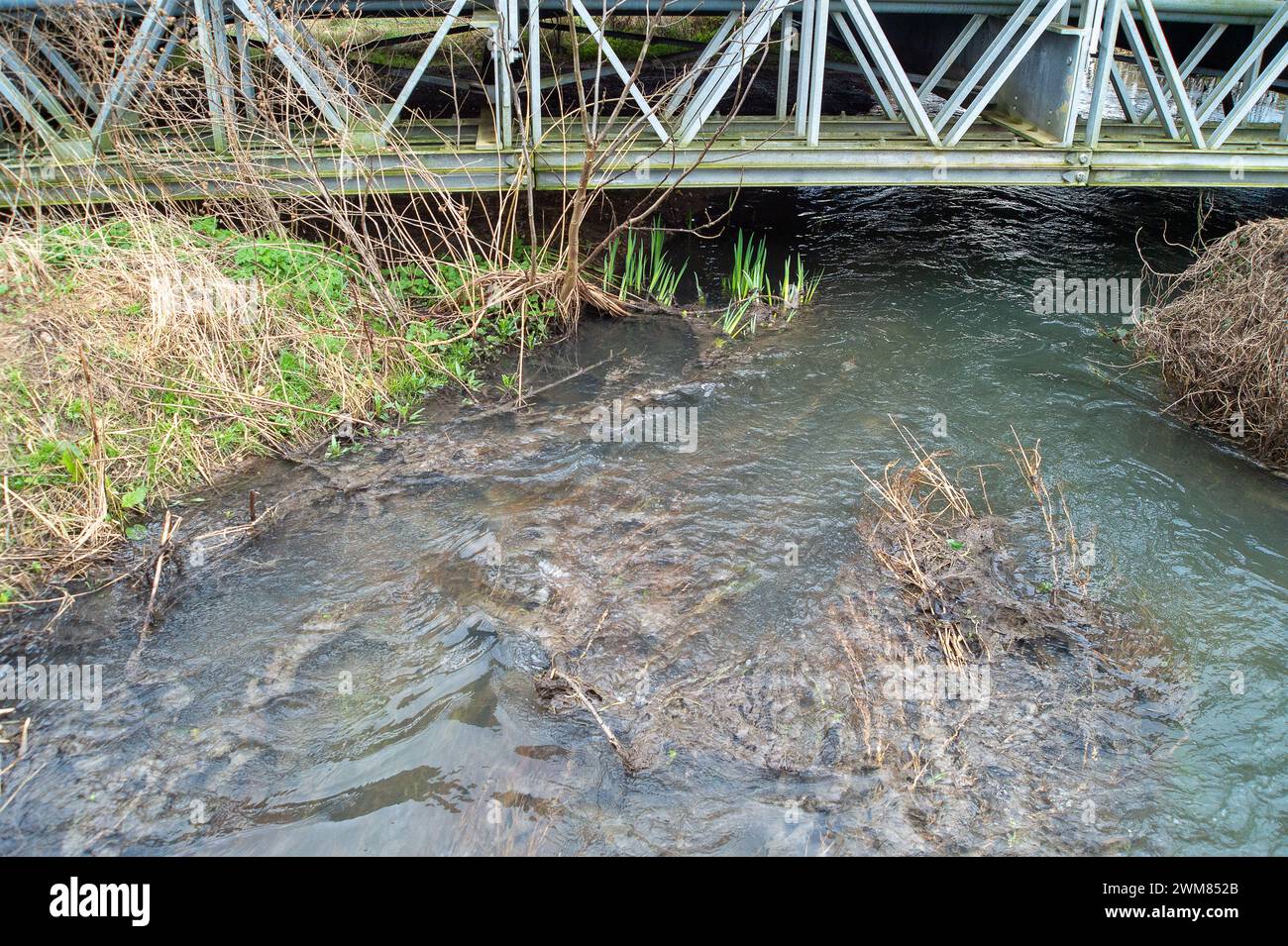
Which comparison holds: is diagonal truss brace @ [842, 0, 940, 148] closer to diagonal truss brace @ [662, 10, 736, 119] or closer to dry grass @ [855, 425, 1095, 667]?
diagonal truss brace @ [662, 10, 736, 119]

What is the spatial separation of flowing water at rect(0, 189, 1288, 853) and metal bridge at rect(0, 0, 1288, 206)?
1.94 metres

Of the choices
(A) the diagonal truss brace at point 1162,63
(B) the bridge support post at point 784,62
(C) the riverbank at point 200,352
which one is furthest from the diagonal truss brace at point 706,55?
(A) the diagonal truss brace at point 1162,63

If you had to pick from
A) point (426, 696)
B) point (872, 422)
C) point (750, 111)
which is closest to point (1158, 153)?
point (872, 422)

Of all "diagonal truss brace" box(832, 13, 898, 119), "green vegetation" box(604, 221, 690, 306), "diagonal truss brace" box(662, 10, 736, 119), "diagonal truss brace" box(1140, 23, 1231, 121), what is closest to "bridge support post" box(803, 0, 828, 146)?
"diagonal truss brace" box(832, 13, 898, 119)

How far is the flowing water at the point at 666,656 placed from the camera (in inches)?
164

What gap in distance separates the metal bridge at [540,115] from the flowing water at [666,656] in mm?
1937

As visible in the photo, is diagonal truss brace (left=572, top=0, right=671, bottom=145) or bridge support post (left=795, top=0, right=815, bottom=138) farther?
bridge support post (left=795, top=0, right=815, bottom=138)

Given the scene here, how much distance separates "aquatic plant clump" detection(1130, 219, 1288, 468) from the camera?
652 cm

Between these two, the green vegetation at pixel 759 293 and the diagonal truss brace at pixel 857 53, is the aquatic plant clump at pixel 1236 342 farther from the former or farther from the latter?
the diagonal truss brace at pixel 857 53

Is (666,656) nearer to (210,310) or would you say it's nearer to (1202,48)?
(210,310)

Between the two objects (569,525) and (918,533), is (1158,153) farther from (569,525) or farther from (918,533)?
(569,525)

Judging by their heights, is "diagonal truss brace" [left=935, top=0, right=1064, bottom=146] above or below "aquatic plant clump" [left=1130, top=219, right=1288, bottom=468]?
above

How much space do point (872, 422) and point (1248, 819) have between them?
3700mm

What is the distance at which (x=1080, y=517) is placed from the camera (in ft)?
20.3
